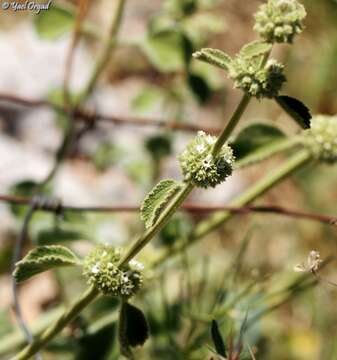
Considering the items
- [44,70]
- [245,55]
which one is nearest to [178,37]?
[245,55]

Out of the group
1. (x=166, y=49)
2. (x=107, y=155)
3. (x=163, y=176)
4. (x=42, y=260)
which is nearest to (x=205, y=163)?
(x=42, y=260)

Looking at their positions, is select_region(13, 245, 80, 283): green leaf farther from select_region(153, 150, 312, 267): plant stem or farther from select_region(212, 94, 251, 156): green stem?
select_region(153, 150, 312, 267): plant stem

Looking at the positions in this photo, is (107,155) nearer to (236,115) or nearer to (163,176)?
(163,176)

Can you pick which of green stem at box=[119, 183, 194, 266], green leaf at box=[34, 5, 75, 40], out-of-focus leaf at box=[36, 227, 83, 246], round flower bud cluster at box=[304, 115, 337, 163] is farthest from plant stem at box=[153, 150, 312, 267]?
green leaf at box=[34, 5, 75, 40]

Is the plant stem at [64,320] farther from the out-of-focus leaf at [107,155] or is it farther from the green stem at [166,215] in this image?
the out-of-focus leaf at [107,155]

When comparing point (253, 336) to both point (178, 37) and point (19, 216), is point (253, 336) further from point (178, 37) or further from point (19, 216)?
point (178, 37)

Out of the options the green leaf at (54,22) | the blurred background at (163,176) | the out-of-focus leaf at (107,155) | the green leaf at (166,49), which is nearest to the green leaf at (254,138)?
the blurred background at (163,176)
